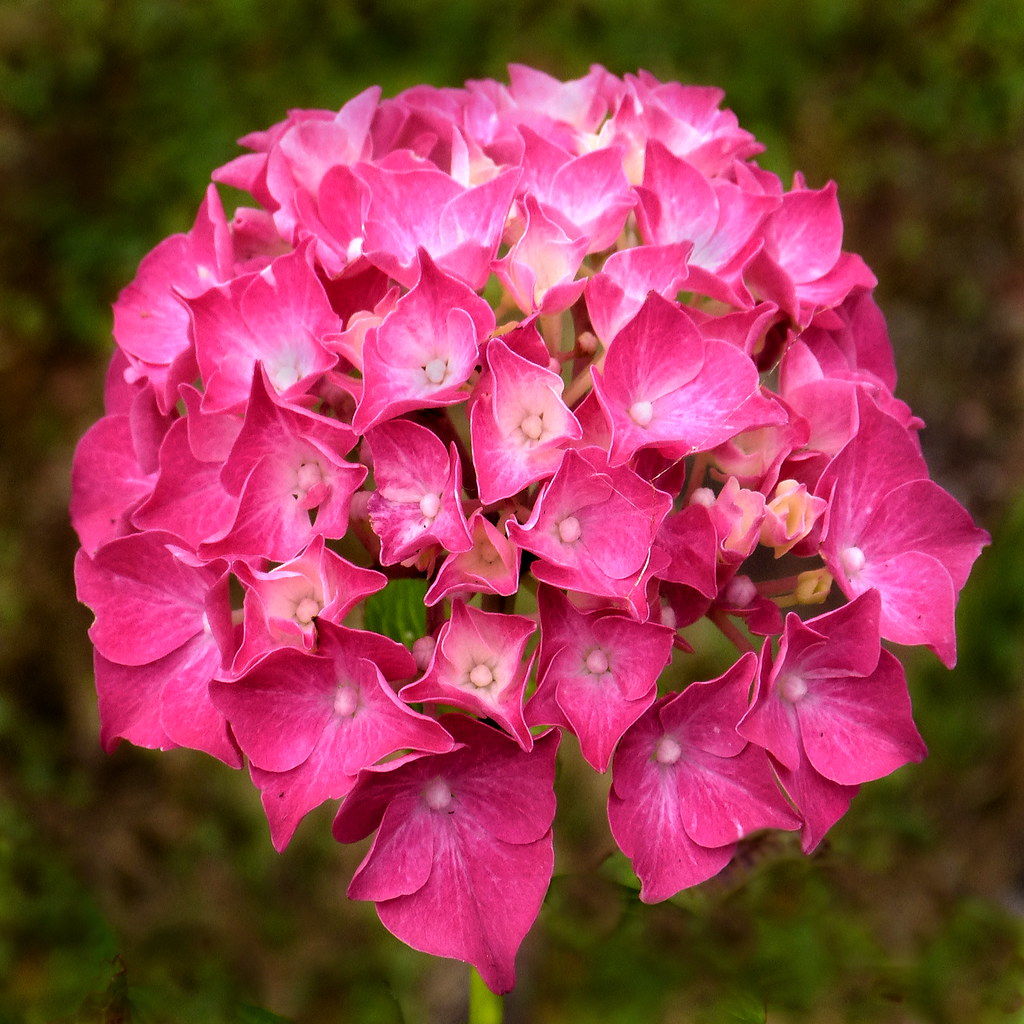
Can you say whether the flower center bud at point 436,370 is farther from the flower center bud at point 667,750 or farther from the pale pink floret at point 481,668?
the flower center bud at point 667,750

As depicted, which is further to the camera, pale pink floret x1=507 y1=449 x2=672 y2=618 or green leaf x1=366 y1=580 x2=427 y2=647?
green leaf x1=366 y1=580 x2=427 y2=647

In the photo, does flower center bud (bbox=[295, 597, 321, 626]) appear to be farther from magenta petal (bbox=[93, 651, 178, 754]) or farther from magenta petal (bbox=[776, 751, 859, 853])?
magenta petal (bbox=[776, 751, 859, 853])

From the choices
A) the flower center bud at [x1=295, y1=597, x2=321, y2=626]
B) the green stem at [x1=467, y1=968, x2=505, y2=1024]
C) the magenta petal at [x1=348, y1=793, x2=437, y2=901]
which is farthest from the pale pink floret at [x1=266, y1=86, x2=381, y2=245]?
the green stem at [x1=467, y1=968, x2=505, y2=1024]

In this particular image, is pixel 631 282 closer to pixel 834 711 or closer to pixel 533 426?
pixel 533 426

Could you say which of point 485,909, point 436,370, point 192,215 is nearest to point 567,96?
point 436,370

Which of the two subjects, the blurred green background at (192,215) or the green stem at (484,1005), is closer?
the green stem at (484,1005)

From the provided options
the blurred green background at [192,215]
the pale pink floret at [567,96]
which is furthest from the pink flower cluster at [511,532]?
the blurred green background at [192,215]
